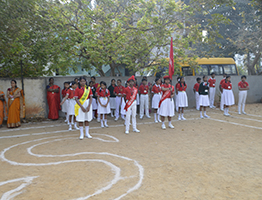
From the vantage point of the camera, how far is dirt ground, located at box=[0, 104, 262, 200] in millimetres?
3383

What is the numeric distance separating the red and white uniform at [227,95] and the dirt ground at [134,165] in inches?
124

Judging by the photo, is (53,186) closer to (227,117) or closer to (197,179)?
(197,179)

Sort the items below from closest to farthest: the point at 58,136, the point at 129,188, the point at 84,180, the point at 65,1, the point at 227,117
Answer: the point at 129,188 → the point at 84,180 → the point at 58,136 → the point at 65,1 → the point at 227,117

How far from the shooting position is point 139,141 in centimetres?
645

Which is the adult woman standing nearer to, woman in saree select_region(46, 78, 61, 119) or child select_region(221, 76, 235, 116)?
woman in saree select_region(46, 78, 61, 119)

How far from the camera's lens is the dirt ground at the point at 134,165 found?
11.1ft

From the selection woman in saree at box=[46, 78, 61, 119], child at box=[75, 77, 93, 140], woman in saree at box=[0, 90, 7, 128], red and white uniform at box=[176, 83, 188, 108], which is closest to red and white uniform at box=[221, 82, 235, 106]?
red and white uniform at box=[176, 83, 188, 108]

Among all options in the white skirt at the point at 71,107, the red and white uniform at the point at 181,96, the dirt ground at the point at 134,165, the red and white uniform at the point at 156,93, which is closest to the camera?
the dirt ground at the point at 134,165

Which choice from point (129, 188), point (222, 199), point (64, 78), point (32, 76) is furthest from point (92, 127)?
point (222, 199)

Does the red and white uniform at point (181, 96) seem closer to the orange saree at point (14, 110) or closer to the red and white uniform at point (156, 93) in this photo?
the red and white uniform at point (156, 93)

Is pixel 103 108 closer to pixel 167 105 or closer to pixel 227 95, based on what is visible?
pixel 167 105

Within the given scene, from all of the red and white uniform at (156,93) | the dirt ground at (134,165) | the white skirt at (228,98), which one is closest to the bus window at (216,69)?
the white skirt at (228,98)

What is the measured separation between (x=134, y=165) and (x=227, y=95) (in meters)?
8.01

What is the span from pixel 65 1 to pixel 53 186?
8240 millimetres
